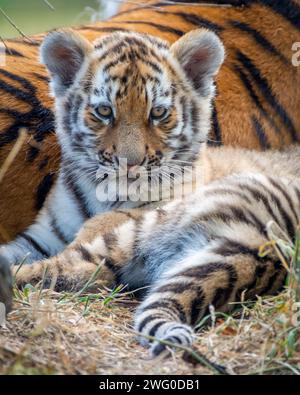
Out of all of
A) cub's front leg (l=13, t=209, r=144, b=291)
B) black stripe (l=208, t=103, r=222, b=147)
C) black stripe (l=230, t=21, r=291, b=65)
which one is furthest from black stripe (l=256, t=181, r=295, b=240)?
black stripe (l=230, t=21, r=291, b=65)

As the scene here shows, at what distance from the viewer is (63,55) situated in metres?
5.27

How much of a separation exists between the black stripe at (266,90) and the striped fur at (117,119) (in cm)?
67

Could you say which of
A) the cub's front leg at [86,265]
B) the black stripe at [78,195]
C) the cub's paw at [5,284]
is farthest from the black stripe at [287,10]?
the cub's paw at [5,284]

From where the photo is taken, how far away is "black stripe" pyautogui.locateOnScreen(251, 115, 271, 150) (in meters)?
5.89

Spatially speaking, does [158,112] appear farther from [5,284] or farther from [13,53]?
[5,284]

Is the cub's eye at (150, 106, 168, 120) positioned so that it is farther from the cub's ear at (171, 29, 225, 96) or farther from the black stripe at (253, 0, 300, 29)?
the black stripe at (253, 0, 300, 29)

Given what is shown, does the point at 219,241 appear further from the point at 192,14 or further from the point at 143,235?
the point at 192,14

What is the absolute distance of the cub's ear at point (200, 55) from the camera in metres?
5.27

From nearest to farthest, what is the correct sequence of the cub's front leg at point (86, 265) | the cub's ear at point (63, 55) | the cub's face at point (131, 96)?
the cub's front leg at point (86, 265), the cub's face at point (131, 96), the cub's ear at point (63, 55)

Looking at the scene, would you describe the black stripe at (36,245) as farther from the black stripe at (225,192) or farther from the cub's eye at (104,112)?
the black stripe at (225,192)
